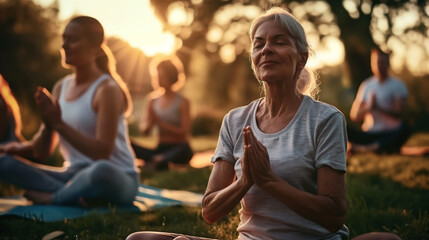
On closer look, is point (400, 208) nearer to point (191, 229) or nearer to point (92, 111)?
point (191, 229)

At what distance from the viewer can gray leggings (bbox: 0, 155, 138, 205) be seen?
420 cm

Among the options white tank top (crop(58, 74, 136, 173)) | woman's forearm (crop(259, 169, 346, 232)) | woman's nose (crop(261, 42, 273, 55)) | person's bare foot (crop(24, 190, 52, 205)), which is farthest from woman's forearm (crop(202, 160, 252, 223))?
person's bare foot (crop(24, 190, 52, 205))

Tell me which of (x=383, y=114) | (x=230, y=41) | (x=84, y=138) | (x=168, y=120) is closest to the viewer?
(x=84, y=138)

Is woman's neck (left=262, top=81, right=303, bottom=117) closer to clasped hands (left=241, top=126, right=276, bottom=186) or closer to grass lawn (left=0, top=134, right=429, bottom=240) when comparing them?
clasped hands (left=241, top=126, right=276, bottom=186)

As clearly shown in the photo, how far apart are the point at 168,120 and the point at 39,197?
378cm

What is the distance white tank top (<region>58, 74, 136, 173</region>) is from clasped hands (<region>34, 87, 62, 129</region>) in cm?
40

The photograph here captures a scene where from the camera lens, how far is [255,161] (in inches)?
78.7

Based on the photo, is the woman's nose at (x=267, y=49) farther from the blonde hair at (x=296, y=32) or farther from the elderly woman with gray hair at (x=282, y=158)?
the blonde hair at (x=296, y=32)

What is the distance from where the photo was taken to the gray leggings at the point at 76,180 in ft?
13.8

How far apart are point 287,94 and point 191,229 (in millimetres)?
1576

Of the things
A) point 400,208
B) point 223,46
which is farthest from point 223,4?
point 400,208

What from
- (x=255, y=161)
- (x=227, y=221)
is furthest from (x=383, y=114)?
(x=255, y=161)

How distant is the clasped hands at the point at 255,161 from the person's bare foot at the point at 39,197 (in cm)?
300

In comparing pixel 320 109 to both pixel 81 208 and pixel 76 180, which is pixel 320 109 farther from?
pixel 81 208
